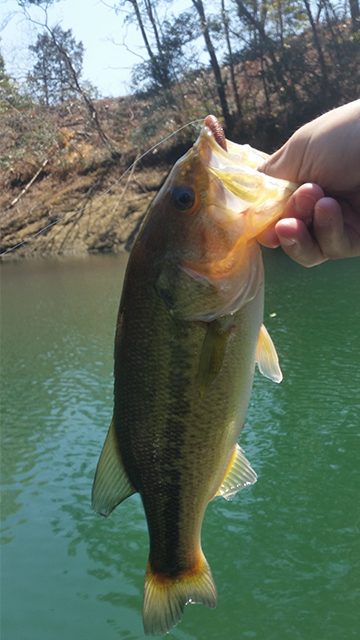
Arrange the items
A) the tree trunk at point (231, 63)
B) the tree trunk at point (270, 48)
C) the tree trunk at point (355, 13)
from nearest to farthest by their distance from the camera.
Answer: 1. the tree trunk at point (355, 13)
2. the tree trunk at point (270, 48)
3. the tree trunk at point (231, 63)

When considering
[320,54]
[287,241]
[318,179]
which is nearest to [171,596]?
[287,241]

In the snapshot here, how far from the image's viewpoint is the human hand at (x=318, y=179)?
7.13 ft

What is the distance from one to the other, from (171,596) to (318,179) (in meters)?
1.57

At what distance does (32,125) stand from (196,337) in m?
39.1

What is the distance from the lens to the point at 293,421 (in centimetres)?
1184

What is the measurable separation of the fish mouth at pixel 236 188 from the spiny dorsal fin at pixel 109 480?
0.83 metres

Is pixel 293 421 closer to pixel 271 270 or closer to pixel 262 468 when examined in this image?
pixel 262 468

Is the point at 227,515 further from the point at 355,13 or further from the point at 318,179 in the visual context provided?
the point at 355,13

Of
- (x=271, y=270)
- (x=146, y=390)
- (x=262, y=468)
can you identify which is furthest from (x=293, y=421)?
(x=271, y=270)

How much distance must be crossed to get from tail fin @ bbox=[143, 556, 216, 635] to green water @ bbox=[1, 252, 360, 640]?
5.35 m

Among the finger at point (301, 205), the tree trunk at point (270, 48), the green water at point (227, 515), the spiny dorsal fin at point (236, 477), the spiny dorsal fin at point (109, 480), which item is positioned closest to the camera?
the finger at point (301, 205)

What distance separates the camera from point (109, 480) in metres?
2.29

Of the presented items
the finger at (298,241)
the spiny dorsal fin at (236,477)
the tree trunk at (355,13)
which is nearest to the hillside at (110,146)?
the tree trunk at (355,13)

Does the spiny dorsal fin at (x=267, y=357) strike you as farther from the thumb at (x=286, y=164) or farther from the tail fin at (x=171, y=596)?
the tail fin at (x=171, y=596)
